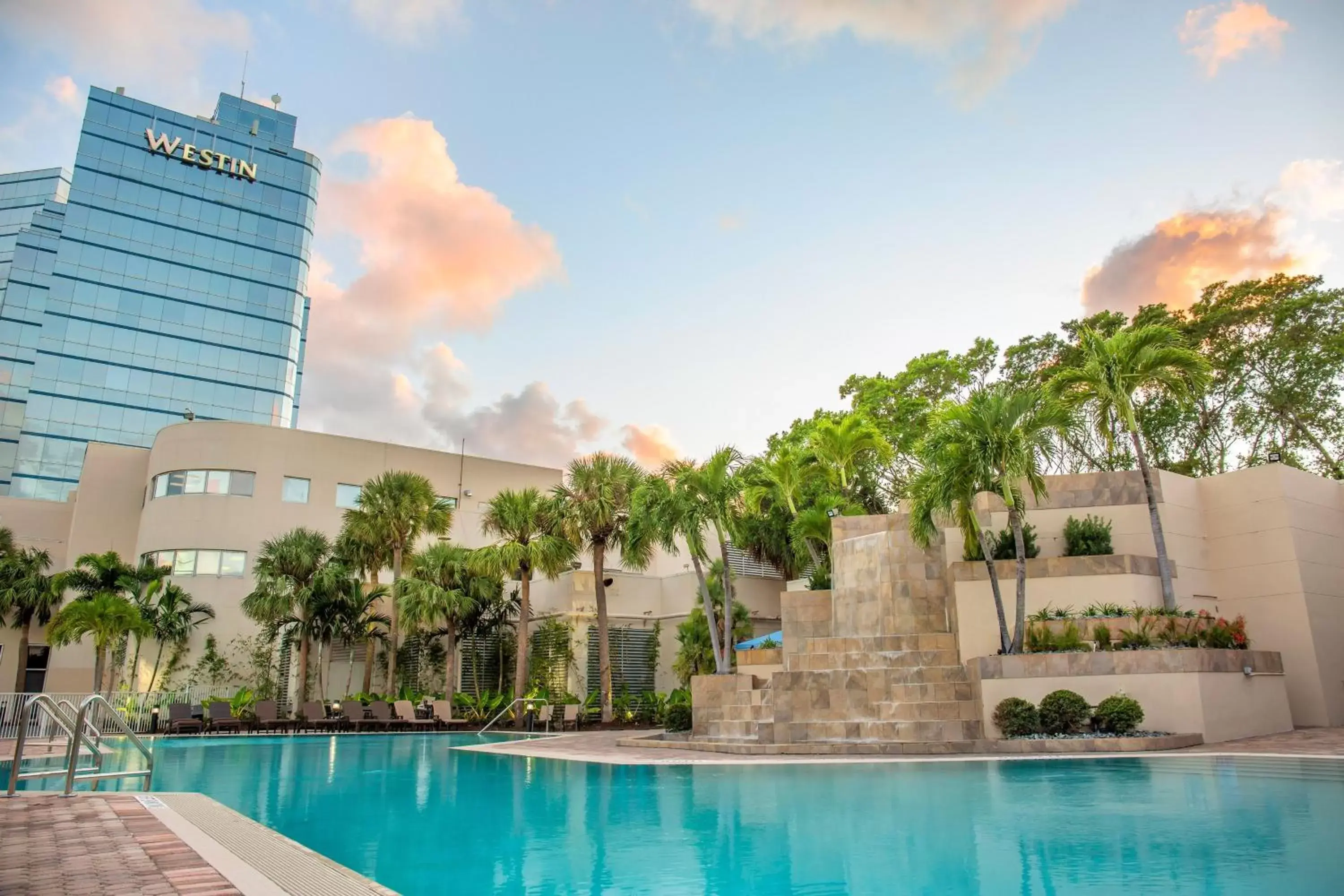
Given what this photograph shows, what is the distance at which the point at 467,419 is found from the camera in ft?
139

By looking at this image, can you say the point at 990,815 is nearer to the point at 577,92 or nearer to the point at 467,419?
the point at 577,92

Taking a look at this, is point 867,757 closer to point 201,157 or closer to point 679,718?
point 679,718

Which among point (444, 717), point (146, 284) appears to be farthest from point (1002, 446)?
point (146, 284)

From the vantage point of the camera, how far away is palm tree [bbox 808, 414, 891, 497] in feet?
83.8

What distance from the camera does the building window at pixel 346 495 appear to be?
37281 mm

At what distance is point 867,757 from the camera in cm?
1391

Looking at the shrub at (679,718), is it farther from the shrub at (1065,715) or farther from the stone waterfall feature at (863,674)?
the shrub at (1065,715)

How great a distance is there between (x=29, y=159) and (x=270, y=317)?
3044 cm

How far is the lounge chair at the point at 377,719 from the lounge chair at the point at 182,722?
4.62 meters

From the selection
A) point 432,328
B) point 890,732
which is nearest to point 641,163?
point 432,328

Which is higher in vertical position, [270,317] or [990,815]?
[270,317]

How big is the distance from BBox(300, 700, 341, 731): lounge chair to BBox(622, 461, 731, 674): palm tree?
13.5 meters

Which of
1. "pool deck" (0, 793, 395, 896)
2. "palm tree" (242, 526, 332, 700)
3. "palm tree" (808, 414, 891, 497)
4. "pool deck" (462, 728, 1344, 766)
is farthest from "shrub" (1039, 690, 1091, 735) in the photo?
"palm tree" (242, 526, 332, 700)

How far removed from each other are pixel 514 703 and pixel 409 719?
3.79 metres
